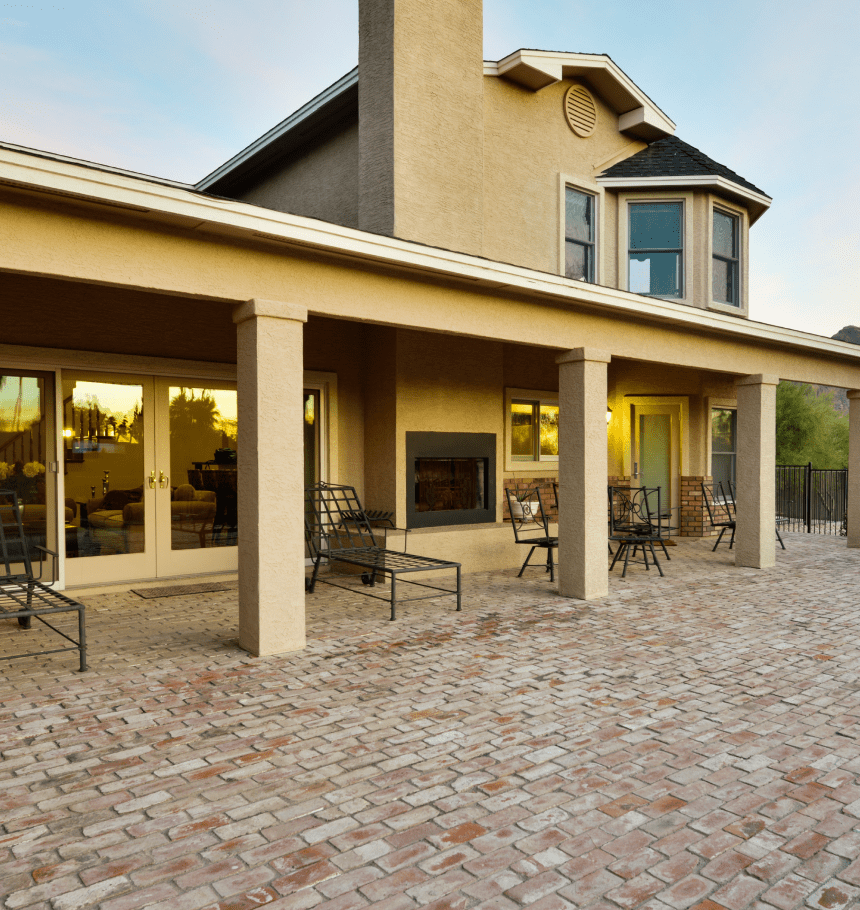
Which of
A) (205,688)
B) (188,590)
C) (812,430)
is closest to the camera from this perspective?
(205,688)

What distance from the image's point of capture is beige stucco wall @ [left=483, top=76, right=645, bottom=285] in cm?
912

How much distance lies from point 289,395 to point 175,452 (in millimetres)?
3013

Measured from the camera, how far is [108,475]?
686 centimetres

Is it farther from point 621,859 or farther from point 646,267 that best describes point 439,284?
point 646,267

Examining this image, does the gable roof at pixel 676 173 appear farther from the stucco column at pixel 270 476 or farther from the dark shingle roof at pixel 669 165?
the stucco column at pixel 270 476

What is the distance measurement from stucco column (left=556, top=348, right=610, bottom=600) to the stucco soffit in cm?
476

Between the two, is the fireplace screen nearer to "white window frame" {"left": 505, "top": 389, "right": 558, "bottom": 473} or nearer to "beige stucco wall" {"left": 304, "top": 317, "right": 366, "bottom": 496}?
"white window frame" {"left": 505, "top": 389, "right": 558, "bottom": 473}

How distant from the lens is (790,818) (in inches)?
106

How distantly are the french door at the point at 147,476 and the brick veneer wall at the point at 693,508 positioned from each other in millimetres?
7736

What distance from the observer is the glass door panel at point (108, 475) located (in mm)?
6660

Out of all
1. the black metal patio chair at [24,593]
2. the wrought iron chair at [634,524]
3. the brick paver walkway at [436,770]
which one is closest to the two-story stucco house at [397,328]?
the black metal patio chair at [24,593]

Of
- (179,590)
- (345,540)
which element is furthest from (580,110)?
(179,590)

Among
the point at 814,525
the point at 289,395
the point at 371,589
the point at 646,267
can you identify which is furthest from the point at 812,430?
the point at 289,395

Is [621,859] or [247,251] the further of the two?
[247,251]
